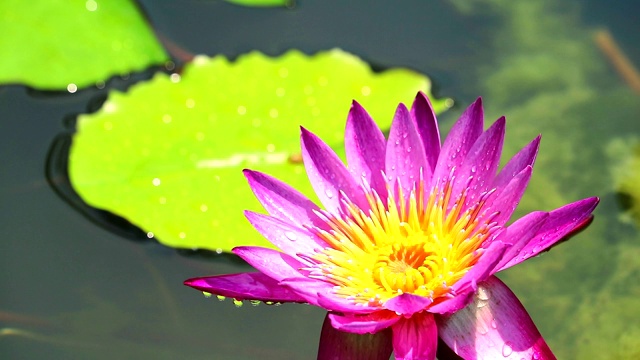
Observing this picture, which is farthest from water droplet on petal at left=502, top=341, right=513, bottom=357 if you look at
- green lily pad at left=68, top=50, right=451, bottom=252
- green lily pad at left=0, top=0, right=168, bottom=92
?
green lily pad at left=0, top=0, right=168, bottom=92

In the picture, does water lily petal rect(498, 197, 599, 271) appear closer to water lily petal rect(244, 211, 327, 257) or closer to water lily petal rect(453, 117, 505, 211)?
water lily petal rect(453, 117, 505, 211)

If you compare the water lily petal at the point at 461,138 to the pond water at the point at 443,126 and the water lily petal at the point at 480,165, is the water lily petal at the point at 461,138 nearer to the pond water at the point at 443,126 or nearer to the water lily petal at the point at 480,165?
the water lily petal at the point at 480,165

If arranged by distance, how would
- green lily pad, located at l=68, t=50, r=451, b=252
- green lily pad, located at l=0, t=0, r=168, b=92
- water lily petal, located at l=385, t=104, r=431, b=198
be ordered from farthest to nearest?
1. green lily pad, located at l=0, t=0, r=168, b=92
2. green lily pad, located at l=68, t=50, r=451, b=252
3. water lily petal, located at l=385, t=104, r=431, b=198

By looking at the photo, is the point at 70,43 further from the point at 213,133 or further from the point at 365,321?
the point at 365,321

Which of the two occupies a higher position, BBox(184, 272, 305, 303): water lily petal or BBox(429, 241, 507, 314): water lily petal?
BBox(429, 241, 507, 314): water lily petal

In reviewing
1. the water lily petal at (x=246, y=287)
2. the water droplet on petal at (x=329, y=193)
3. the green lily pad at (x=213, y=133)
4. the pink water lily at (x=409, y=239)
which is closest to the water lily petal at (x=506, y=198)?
the pink water lily at (x=409, y=239)

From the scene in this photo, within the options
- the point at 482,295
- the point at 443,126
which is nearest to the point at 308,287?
the point at 482,295
